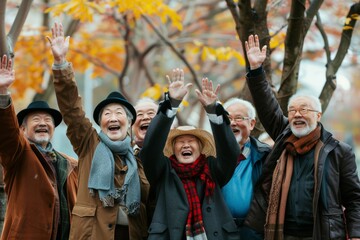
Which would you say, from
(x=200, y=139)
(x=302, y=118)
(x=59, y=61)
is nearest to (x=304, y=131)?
(x=302, y=118)

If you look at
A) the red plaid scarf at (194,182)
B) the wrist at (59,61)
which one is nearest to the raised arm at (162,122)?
the red plaid scarf at (194,182)

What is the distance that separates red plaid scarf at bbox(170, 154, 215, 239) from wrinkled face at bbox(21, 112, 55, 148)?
1235 millimetres

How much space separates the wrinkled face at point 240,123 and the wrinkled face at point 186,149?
55cm

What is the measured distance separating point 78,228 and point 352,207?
226 cm

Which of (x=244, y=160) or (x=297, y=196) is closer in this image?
(x=297, y=196)

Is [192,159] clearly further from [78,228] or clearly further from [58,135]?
[58,135]

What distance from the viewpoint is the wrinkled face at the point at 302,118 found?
248 inches

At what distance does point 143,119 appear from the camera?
7121 millimetres

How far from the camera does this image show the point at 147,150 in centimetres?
604

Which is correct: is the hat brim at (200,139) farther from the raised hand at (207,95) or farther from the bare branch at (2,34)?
the bare branch at (2,34)

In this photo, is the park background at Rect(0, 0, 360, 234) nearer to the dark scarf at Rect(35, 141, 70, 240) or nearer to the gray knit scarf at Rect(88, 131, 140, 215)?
the dark scarf at Rect(35, 141, 70, 240)

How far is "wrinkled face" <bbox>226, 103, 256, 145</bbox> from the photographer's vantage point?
682cm

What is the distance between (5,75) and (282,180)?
8.08 ft

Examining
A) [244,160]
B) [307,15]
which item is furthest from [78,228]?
[307,15]
